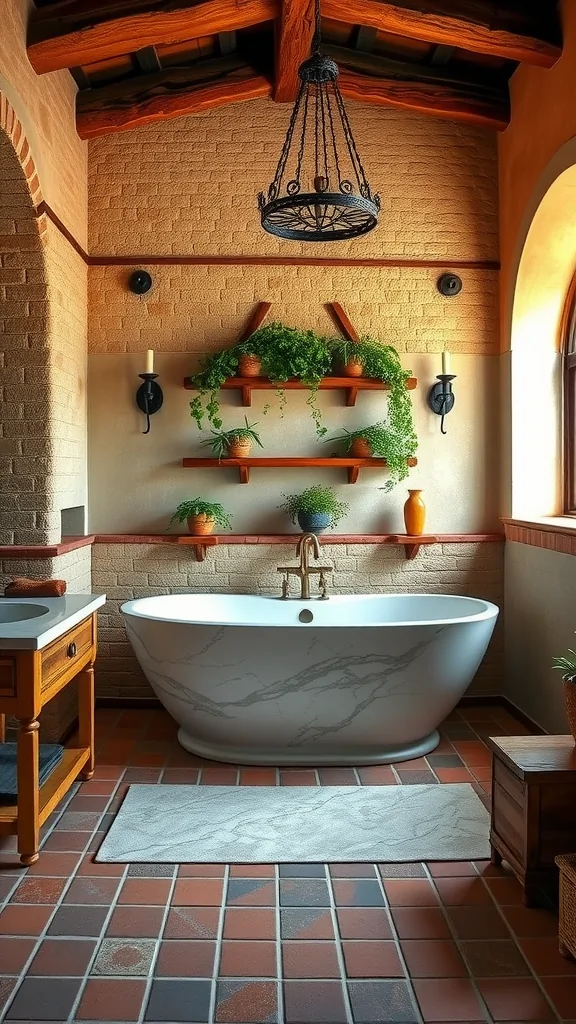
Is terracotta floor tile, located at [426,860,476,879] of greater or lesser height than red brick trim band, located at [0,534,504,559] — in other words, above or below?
Result: below

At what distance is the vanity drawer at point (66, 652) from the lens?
2852 mm

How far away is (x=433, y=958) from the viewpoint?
2266 mm

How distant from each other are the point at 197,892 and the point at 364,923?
0.54m

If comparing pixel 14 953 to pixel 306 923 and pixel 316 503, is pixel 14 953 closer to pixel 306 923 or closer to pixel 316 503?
pixel 306 923

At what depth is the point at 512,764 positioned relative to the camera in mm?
2582

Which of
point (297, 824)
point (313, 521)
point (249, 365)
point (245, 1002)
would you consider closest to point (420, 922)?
point (245, 1002)

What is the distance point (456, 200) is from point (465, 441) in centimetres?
136

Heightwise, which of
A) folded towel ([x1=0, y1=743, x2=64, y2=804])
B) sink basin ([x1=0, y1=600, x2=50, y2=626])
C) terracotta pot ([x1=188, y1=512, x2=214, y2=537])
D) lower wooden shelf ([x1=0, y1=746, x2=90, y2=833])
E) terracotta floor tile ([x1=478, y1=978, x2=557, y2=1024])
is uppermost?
terracotta pot ([x1=188, y1=512, x2=214, y2=537])

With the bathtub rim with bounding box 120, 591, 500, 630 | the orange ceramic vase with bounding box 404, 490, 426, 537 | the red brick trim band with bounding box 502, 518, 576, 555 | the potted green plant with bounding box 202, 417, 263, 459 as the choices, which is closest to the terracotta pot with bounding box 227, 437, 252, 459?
the potted green plant with bounding box 202, 417, 263, 459

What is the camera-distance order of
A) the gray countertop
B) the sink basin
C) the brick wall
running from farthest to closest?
the brick wall → the sink basin → the gray countertop

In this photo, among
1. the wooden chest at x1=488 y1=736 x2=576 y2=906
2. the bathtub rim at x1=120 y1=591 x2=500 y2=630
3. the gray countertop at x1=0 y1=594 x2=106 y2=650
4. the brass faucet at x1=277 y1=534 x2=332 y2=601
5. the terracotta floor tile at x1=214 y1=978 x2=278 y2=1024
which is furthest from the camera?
the brass faucet at x1=277 y1=534 x2=332 y2=601

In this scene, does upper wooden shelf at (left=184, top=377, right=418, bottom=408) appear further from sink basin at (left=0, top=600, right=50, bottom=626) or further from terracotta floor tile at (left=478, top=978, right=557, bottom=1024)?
terracotta floor tile at (left=478, top=978, right=557, bottom=1024)

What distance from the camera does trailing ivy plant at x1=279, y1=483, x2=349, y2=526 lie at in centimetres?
454

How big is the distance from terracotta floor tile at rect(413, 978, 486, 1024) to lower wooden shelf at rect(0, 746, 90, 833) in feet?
4.58
